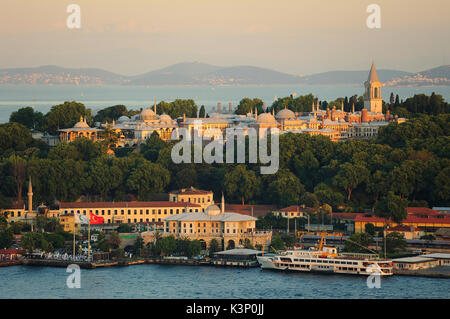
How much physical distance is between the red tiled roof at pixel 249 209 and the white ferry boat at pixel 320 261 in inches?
402

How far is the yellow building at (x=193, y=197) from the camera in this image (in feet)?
205

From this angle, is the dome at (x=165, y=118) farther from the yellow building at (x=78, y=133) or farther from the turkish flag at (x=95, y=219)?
the turkish flag at (x=95, y=219)

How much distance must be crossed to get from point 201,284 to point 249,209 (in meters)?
15.6

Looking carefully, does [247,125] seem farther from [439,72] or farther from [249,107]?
[439,72]

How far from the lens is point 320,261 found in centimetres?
4928

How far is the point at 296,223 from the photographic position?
5769cm

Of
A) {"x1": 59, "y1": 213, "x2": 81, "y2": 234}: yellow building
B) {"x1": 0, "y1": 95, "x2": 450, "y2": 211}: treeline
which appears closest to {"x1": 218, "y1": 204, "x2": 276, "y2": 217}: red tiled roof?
{"x1": 0, "y1": 95, "x2": 450, "y2": 211}: treeline

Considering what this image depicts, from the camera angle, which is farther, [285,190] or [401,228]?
[285,190]

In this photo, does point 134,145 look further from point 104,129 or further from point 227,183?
point 227,183

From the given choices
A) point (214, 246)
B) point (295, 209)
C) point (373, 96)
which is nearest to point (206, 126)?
point (373, 96)

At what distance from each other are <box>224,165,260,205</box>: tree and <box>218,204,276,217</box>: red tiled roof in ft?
3.27

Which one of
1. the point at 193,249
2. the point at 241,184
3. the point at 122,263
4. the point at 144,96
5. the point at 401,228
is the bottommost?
the point at 122,263

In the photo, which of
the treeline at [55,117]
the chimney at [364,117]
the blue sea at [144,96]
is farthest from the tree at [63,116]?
the blue sea at [144,96]
